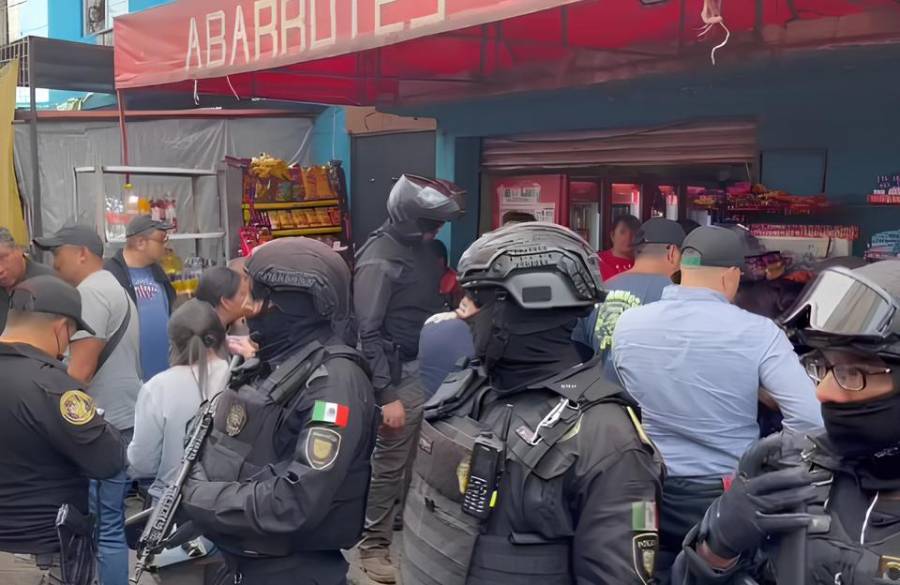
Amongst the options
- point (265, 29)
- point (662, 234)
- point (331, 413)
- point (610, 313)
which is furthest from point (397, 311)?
point (331, 413)

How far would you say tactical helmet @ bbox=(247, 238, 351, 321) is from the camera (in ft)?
9.75

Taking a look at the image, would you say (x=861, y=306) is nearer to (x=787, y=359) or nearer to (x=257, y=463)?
(x=787, y=359)

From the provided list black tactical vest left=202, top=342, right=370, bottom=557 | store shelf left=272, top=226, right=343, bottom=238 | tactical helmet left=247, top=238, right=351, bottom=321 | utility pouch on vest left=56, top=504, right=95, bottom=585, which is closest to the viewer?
black tactical vest left=202, top=342, right=370, bottom=557

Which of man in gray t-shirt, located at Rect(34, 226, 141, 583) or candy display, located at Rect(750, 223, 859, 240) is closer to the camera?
man in gray t-shirt, located at Rect(34, 226, 141, 583)

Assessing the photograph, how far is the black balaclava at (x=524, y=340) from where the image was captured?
2.37m

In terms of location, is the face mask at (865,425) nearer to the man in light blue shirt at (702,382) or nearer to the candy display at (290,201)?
the man in light blue shirt at (702,382)

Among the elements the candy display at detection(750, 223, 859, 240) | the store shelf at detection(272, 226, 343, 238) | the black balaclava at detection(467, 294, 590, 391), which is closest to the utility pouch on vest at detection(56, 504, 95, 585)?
the black balaclava at detection(467, 294, 590, 391)

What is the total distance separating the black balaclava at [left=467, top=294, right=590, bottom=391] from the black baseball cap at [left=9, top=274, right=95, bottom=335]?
2034mm

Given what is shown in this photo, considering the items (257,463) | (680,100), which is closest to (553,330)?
(257,463)

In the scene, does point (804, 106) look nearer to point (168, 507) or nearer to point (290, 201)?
point (168, 507)

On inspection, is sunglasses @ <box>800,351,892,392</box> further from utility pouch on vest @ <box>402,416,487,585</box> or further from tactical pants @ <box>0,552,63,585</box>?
tactical pants @ <box>0,552,63,585</box>

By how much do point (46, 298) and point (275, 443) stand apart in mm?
1364

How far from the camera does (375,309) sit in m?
5.07

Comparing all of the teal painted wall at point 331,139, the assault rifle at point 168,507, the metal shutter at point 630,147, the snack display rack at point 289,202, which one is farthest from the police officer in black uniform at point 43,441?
the teal painted wall at point 331,139
